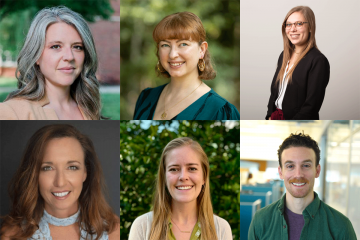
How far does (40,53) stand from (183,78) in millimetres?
1153

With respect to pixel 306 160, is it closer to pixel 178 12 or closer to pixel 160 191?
pixel 160 191

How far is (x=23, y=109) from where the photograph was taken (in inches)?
136

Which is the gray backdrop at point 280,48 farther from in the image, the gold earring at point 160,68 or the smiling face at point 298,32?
the gold earring at point 160,68

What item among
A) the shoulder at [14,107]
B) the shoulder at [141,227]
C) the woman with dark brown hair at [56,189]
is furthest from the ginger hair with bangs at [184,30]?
the shoulder at [141,227]

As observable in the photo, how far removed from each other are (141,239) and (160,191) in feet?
1.38

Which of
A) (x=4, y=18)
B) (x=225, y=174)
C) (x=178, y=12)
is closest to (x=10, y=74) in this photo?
(x=4, y=18)

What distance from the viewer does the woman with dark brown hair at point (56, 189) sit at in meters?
3.48

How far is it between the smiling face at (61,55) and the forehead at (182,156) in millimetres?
1004

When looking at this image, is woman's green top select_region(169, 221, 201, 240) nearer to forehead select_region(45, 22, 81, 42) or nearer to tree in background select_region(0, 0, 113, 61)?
forehead select_region(45, 22, 81, 42)

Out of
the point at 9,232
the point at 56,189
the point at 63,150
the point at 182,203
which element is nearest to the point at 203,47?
the point at 182,203

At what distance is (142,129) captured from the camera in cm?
368

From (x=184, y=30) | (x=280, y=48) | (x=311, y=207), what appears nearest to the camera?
(x=184, y=30)

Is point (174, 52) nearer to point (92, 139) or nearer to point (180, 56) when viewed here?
point (180, 56)

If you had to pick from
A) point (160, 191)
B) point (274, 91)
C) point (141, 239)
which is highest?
point (274, 91)
